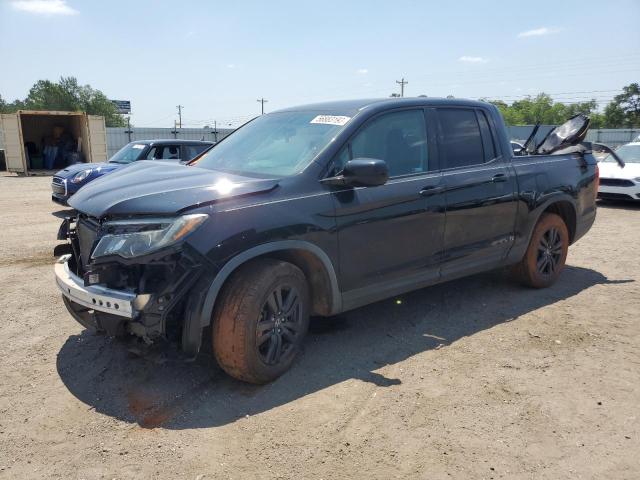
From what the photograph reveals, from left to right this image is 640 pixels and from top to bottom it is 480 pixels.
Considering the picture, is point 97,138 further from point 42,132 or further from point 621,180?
point 621,180

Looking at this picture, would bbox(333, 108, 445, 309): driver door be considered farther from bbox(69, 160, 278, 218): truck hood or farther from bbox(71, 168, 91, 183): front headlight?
bbox(71, 168, 91, 183): front headlight

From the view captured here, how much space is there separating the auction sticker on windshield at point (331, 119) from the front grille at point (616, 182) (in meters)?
10.0

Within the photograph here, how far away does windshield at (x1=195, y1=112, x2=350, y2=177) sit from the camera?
370cm

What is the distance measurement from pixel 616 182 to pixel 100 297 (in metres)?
11.8

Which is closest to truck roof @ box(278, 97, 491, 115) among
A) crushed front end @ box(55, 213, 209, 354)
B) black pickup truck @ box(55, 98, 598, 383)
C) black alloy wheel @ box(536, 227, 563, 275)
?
black pickup truck @ box(55, 98, 598, 383)

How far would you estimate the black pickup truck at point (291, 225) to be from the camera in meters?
2.99

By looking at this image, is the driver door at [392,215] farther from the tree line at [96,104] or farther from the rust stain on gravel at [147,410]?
the tree line at [96,104]

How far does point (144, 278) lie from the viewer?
296cm

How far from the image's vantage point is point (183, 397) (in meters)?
3.24

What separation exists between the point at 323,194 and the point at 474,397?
5.36 ft

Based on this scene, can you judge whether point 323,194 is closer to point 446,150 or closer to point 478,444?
point 446,150

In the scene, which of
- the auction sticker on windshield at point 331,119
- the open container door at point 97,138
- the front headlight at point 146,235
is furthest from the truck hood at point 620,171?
the open container door at point 97,138

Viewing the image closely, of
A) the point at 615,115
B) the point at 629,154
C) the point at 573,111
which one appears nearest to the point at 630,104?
the point at 615,115

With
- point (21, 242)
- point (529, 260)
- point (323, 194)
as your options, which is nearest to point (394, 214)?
point (323, 194)
